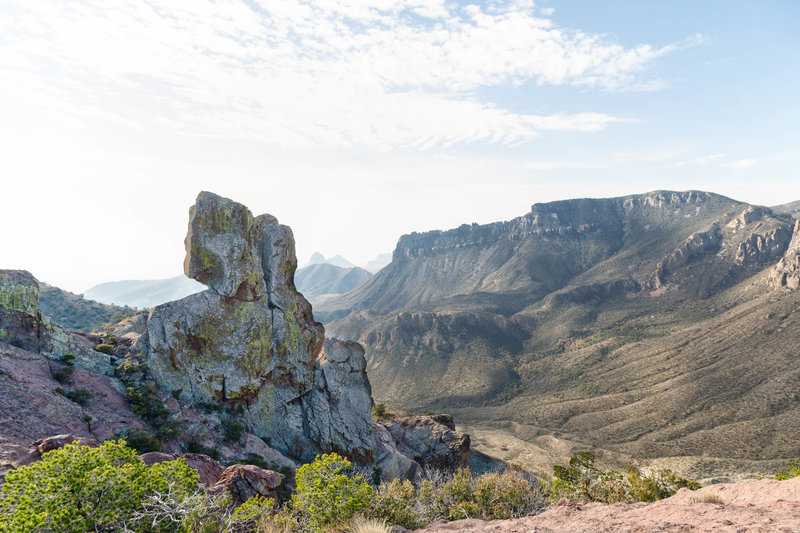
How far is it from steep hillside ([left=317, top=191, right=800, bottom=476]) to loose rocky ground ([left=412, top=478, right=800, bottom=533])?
53008mm

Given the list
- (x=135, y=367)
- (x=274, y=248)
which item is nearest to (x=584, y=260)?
(x=274, y=248)

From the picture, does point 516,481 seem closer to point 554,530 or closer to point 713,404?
point 554,530

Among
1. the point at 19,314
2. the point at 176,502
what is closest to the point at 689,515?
the point at 176,502

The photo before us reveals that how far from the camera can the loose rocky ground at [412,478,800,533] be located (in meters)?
8.03

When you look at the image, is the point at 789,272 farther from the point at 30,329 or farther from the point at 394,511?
the point at 30,329

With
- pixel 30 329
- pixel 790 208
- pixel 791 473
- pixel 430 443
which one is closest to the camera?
pixel 791 473

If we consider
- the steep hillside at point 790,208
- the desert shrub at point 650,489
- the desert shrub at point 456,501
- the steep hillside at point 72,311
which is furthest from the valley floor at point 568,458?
the steep hillside at point 790,208

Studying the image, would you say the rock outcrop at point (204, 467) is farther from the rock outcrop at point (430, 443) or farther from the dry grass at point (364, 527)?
the rock outcrop at point (430, 443)

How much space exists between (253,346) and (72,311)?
54669 millimetres

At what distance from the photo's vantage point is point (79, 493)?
8289mm

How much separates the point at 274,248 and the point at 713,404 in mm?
75867

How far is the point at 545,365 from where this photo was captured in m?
95.4

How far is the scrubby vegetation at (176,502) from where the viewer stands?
7906 millimetres

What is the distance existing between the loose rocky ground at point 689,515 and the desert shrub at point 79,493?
783cm
